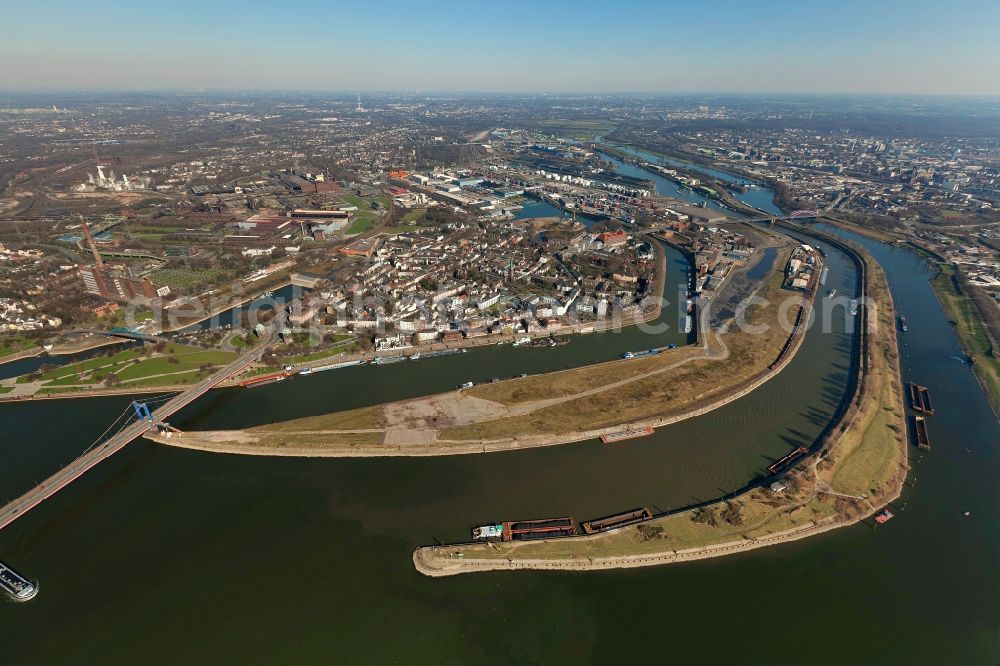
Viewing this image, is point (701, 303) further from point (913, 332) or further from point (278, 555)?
point (278, 555)

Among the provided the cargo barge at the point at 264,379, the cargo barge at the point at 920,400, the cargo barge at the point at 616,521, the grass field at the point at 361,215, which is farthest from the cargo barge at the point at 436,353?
the grass field at the point at 361,215

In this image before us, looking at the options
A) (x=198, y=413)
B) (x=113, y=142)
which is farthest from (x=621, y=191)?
(x=113, y=142)

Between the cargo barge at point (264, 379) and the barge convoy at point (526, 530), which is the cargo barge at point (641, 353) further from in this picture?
the cargo barge at point (264, 379)

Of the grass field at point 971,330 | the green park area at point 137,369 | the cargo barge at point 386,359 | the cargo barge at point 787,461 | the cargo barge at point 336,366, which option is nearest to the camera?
the cargo barge at point 787,461

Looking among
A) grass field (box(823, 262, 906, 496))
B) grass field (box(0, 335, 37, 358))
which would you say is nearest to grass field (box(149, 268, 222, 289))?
grass field (box(0, 335, 37, 358))

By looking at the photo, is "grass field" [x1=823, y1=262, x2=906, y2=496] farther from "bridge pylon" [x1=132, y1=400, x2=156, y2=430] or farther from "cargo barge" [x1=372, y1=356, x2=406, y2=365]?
"bridge pylon" [x1=132, y1=400, x2=156, y2=430]

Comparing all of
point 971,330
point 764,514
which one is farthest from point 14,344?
point 971,330
